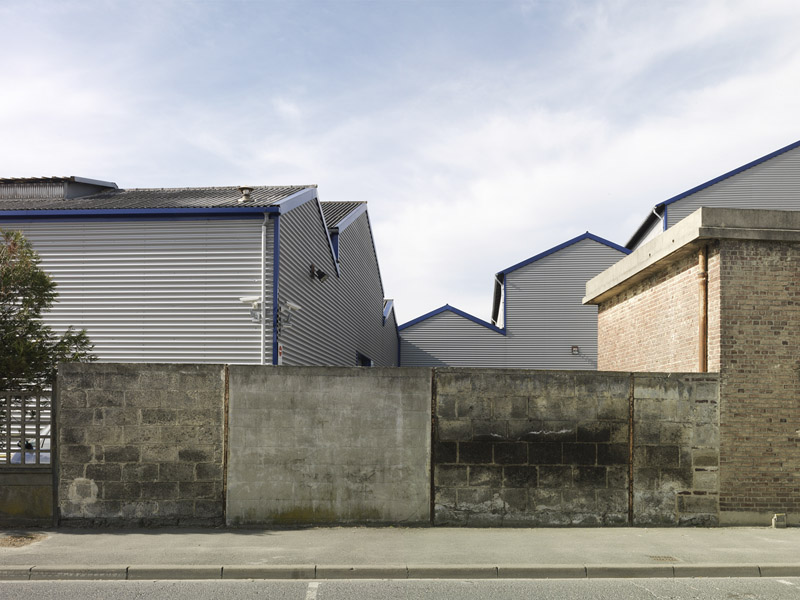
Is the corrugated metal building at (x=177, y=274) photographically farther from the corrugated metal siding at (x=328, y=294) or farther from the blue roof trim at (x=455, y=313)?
the blue roof trim at (x=455, y=313)

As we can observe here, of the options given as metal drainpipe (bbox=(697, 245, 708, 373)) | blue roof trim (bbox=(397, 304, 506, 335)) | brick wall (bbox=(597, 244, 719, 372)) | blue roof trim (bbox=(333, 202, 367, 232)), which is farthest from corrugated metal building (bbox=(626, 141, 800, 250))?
metal drainpipe (bbox=(697, 245, 708, 373))

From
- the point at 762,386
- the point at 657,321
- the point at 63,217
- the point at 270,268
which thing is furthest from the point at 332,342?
the point at 762,386

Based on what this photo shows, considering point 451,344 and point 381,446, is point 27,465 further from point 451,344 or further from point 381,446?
point 451,344

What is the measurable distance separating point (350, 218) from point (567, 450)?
15047 millimetres

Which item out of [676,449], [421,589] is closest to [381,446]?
[421,589]

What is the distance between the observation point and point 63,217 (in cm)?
1570

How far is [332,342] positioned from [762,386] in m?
12.6

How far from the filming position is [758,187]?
28328mm

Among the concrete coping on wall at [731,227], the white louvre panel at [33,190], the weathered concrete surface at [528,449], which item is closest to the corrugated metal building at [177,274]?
the white louvre panel at [33,190]

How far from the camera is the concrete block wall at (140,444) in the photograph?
32.4 feet

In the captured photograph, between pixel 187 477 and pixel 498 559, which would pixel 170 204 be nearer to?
pixel 187 477

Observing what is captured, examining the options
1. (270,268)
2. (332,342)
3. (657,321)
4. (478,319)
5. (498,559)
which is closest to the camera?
(498,559)

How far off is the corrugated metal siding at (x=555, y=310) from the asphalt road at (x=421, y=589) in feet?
78.8

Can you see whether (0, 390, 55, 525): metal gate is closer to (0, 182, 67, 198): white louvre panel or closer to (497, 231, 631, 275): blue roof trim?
(0, 182, 67, 198): white louvre panel
